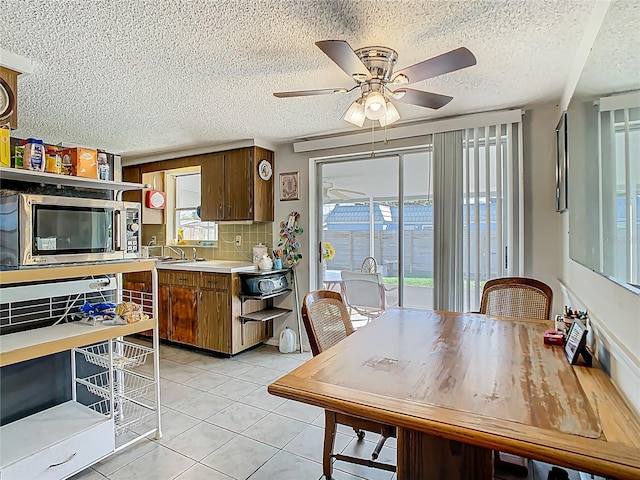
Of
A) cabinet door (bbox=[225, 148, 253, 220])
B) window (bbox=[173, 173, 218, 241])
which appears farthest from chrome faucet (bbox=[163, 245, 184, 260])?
cabinet door (bbox=[225, 148, 253, 220])

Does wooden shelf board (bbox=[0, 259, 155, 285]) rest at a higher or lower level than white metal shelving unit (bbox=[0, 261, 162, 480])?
higher

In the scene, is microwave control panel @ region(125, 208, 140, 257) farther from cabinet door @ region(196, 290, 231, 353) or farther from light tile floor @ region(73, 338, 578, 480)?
cabinet door @ region(196, 290, 231, 353)

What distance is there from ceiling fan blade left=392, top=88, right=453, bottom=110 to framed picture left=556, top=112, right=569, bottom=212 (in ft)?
2.92

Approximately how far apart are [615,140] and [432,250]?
2327mm

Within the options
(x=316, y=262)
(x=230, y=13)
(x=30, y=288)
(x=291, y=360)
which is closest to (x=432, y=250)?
(x=316, y=262)

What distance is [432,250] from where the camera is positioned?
11.3ft

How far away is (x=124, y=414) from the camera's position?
102 inches

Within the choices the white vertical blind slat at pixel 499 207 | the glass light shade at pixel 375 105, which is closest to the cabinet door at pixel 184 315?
the glass light shade at pixel 375 105

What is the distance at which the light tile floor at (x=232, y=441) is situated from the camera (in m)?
2.00

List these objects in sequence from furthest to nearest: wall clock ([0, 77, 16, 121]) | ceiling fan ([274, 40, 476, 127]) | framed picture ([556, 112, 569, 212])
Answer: framed picture ([556, 112, 569, 212]), wall clock ([0, 77, 16, 121]), ceiling fan ([274, 40, 476, 127])

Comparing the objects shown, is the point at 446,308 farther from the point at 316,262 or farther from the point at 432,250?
the point at 316,262

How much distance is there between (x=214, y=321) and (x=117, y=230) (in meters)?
1.94

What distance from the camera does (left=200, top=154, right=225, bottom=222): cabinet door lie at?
4.31 meters

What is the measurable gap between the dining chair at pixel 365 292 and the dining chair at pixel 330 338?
1629 mm
